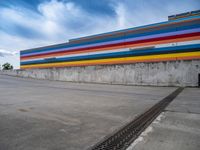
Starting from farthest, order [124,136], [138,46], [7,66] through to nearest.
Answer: [7,66] < [138,46] < [124,136]

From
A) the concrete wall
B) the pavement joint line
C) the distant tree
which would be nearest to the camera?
the pavement joint line

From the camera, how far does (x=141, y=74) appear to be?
534 inches

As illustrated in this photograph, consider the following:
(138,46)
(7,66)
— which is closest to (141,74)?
(138,46)

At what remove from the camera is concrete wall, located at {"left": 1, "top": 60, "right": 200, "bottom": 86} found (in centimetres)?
1141

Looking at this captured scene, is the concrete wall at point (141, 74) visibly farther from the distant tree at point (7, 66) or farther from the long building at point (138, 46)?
the distant tree at point (7, 66)

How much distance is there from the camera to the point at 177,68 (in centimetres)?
1185

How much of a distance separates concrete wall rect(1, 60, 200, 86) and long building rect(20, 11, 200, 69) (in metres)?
2.15

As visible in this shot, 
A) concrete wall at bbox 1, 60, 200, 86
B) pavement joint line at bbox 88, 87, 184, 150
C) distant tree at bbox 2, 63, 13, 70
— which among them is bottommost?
pavement joint line at bbox 88, 87, 184, 150

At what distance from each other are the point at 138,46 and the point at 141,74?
4517 mm

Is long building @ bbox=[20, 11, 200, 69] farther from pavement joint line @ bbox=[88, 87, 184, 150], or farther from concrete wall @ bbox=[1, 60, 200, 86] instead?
pavement joint line @ bbox=[88, 87, 184, 150]

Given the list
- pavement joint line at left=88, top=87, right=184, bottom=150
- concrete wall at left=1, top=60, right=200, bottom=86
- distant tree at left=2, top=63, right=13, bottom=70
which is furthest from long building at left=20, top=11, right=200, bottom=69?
distant tree at left=2, top=63, right=13, bottom=70

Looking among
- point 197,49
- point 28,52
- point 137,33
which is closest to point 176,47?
point 197,49

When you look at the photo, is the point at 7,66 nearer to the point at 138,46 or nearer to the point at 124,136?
the point at 138,46

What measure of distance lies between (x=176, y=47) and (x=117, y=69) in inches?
257
